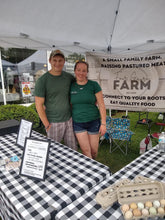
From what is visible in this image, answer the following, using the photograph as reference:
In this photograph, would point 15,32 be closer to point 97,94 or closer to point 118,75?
point 97,94

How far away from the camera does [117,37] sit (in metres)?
3.03

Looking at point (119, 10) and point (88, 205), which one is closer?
point (88, 205)

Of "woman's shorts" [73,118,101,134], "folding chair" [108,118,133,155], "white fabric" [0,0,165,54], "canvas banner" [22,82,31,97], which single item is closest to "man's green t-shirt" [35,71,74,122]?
"woman's shorts" [73,118,101,134]

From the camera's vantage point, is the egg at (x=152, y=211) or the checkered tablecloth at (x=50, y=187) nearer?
the egg at (x=152, y=211)

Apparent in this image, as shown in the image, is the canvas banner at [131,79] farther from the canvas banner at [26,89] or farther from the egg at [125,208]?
the canvas banner at [26,89]

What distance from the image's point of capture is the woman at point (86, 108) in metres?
2.00

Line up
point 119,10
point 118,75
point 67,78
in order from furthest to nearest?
1. point 118,75
2. point 119,10
3. point 67,78

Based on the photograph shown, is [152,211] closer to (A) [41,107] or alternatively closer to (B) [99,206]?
(B) [99,206]

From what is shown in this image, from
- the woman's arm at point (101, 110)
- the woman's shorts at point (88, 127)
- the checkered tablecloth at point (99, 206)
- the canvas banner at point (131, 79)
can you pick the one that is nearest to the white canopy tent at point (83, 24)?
the canvas banner at point (131, 79)

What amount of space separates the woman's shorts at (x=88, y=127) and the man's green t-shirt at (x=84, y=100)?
6 centimetres

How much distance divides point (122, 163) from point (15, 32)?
3.17 metres

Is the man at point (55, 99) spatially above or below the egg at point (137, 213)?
above

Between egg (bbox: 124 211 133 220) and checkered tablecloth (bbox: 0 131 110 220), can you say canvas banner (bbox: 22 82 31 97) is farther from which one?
egg (bbox: 124 211 133 220)

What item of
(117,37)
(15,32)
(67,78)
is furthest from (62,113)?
(117,37)
